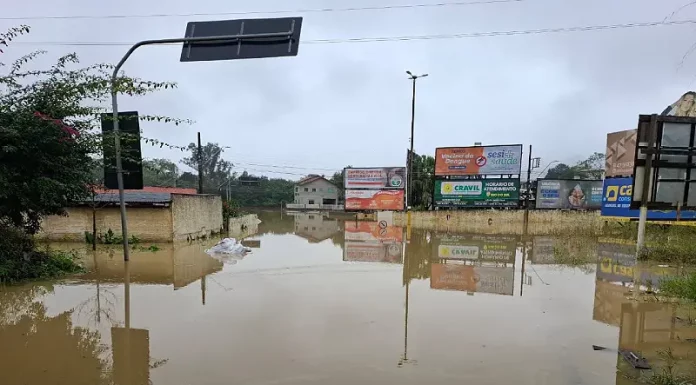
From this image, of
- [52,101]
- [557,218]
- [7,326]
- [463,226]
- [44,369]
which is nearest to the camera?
[44,369]

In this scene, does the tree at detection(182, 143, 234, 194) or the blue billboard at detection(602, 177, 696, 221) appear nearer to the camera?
the blue billboard at detection(602, 177, 696, 221)

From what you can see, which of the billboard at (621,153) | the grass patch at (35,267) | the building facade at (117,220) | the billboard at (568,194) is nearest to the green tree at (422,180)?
the billboard at (568,194)

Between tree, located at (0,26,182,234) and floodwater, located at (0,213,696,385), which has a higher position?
tree, located at (0,26,182,234)

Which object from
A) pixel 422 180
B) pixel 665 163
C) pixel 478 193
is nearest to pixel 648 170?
pixel 665 163

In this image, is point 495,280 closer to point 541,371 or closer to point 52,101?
point 541,371

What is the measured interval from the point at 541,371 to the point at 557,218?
83.0ft

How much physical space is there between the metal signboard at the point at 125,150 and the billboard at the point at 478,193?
2015cm

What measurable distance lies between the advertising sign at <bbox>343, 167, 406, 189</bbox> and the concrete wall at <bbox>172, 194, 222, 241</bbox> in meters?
11.7

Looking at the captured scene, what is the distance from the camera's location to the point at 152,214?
15070 millimetres

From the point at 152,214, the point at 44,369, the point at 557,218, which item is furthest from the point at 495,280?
the point at 557,218

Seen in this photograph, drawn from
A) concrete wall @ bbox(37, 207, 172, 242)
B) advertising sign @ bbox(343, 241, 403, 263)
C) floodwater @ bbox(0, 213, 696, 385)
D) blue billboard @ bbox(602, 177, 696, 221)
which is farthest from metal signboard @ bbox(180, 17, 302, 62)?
blue billboard @ bbox(602, 177, 696, 221)

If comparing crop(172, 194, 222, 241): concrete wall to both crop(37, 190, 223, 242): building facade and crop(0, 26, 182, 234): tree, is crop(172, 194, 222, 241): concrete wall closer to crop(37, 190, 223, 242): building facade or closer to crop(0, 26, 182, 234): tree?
crop(37, 190, 223, 242): building facade

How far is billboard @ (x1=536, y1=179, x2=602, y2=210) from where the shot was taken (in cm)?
2917

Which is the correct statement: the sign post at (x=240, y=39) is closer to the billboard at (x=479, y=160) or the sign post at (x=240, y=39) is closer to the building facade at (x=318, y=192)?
the billboard at (x=479, y=160)
